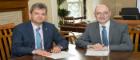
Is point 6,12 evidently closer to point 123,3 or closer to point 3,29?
point 3,29

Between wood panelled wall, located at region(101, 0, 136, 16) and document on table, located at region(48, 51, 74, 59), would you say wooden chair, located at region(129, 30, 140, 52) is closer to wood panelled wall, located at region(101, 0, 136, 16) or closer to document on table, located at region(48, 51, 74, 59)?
document on table, located at region(48, 51, 74, 59)

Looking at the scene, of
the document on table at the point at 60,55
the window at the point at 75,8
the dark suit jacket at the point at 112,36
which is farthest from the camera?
the window at the point at 75,8

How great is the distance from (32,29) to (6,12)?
206 cm

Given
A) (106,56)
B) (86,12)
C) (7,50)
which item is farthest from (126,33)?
(86,12)

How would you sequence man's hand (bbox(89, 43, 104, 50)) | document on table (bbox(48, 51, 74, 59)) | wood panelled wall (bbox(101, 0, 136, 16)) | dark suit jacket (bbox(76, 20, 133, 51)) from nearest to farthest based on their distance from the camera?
document on table (bbox(48, 51, 74, 59)), man's hand (bbox(89, 43, 104, 50)), dark suit jacket (bbox(76, 20, 133, 51)), wood panelled wall (bbox(101, 0, 136, 16))

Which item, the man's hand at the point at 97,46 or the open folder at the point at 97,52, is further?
the man's hand at the point at 97,46

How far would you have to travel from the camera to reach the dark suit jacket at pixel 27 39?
274 centimetres

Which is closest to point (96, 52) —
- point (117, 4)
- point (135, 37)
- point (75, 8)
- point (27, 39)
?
point (135, 37)

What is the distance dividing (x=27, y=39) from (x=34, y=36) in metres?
0.08

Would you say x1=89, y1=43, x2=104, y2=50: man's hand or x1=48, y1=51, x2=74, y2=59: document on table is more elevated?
x1=89, y1=43, x2=104, y2=50: man's hand

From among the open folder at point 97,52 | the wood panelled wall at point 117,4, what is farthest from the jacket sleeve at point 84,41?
the wood panelled wall at point 117,4

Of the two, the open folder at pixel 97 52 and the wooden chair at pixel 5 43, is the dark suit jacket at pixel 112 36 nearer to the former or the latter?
the open folder at pixel 97 52

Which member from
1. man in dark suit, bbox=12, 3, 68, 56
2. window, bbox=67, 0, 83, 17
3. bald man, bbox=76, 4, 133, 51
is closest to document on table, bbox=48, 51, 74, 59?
man in dark suit, bbox=12, 3, 68, 56

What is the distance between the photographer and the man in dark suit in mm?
2746
